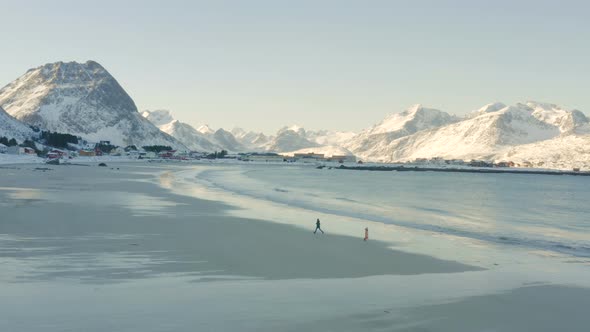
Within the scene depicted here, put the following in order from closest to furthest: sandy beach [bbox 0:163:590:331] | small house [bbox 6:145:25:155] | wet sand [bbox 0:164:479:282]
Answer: sandy beach [bbox 0:163:590:331], wet sand [bbox 0:164:479:282], small house [bbox 6:145:25:155]

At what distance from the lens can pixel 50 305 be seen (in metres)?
15.0

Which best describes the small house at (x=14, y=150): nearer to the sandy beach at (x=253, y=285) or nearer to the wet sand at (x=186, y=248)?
the wet sand at (x=186, y=248)

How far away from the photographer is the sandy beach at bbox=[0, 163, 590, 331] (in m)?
14.4

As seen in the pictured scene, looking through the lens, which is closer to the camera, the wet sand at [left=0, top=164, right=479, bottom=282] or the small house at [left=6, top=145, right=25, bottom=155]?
the wet sand at [left=0, top=164, right=479, bottom=282]

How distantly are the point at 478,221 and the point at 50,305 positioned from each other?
40760mm

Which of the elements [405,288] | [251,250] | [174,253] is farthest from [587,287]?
[174,253]

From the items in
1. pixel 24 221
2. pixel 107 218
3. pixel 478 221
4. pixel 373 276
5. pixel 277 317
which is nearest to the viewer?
pixel 277 317

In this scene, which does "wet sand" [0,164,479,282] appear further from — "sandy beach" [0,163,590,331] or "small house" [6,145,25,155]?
"small house" [6,145,25,155]

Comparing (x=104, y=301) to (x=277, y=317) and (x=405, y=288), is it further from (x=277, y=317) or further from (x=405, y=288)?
(x=405, y=288)

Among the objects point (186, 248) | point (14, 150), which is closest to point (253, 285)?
point (186, 248)

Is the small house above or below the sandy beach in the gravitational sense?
above

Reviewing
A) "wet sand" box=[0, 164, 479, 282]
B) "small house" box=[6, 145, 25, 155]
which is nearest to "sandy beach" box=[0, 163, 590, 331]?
"wet sand" box=[0, 164, 479, 282]

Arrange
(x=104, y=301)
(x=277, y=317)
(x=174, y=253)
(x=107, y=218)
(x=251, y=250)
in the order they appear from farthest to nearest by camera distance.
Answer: (x=107, y=218)
(x=251, y=250)
(x=174, y=253)
(x=104, y=301)
(x=277, y=317)

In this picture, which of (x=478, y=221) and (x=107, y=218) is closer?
(x=107, y=218)
